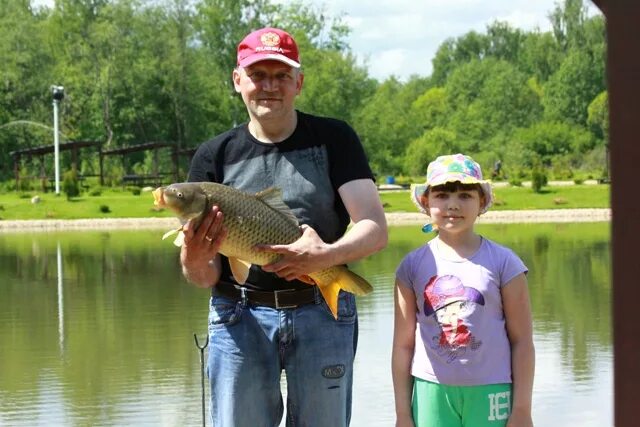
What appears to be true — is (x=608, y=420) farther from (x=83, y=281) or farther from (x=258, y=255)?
(x=83, y=281)

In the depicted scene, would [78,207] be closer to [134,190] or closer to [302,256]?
[134,190]

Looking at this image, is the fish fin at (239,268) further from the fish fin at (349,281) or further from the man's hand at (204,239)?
the fish fin at (349,281)

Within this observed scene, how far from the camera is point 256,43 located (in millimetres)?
3129

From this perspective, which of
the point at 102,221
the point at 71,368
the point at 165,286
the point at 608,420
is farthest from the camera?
the point at 102,221

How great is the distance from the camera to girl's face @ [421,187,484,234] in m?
3.36

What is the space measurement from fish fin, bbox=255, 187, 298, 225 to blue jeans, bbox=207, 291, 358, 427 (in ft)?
0.94

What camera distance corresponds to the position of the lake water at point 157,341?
8047 mm

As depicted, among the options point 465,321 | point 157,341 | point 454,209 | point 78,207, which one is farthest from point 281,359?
point 78,207

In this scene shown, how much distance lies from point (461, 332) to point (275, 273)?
0.53 metres

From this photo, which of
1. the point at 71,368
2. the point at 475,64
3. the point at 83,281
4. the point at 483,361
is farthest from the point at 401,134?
the point at 483,361

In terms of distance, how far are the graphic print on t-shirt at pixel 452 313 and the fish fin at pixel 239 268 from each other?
1.76 feet

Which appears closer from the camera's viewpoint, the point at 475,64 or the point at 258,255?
the point at 258,255

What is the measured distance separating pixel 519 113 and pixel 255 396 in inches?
2795

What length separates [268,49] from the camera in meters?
3.10
